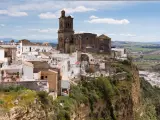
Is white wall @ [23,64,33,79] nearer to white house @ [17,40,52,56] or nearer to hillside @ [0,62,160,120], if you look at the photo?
hillside @ [0,62,160,120]

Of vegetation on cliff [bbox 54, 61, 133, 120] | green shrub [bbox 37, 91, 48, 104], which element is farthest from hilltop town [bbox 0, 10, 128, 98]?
green shrub [bbox 37, 91, 48, 104]

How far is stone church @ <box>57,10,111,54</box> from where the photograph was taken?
189ft

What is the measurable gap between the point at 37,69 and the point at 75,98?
4740 millimetres

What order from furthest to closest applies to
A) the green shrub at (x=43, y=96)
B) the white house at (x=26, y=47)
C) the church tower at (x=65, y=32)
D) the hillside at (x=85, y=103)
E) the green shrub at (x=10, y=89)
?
the church tower at (x=65, y=32)
the white house at (x=26, y=47)
the green shrub at (x=43, y=96)
the green shrub at (x=10, y=89)
the hillside at (x=85, y=103)

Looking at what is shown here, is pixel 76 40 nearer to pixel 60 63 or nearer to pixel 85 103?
pixel 60 63

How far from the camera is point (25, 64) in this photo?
32.9 meters

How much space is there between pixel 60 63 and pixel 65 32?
20533 millimetres

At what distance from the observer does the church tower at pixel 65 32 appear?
57.3 metres

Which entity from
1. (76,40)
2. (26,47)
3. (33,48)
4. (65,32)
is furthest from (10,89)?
(65,32)

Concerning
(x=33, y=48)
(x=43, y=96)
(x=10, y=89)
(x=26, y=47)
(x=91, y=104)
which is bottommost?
(x=91, y=104)

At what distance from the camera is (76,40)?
58188mm

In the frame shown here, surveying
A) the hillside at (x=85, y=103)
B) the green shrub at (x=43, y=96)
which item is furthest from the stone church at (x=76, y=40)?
the green shrub at (x=43, y=96)

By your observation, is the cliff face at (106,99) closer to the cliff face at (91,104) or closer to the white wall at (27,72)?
the cliff face at (91,104)

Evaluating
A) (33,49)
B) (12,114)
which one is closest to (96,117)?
(12,114)
